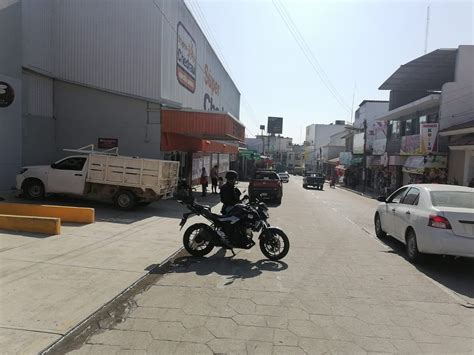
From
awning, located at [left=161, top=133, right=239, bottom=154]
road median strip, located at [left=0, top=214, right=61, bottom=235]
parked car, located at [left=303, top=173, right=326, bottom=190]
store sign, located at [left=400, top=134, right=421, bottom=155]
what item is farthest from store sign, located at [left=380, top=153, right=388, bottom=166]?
road median strip, located at [left=0, top=214, right=61, bottom=235]

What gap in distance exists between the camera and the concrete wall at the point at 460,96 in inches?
1026

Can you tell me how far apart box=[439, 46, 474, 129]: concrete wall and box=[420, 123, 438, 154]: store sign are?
1.68 feet

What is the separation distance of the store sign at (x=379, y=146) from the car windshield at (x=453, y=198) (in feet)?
107

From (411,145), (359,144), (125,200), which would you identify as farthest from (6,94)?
(359,144)

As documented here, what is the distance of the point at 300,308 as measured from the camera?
5543 millimetres

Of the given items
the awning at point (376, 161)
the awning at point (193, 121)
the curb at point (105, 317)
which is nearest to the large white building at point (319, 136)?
the awning at point (376, 161)

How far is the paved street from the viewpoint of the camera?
445cm

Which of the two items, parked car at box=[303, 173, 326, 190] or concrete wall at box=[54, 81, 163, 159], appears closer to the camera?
concrete wall at box=[54, 81, 163, 159]

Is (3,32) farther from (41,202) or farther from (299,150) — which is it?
(299,150)

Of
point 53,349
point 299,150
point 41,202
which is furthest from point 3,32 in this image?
point 299,150

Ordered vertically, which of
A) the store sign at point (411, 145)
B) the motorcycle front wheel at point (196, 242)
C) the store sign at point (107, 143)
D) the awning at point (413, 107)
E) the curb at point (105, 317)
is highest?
the awning at point (413, 107)

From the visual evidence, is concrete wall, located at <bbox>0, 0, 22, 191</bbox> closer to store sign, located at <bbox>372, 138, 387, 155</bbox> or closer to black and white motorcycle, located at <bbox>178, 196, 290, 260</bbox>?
black and white motorcycle, located at <bbox>178, 196, 290, 260</bbox>

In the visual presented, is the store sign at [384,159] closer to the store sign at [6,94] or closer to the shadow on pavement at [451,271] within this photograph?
the shadow on pavement at [451,271]

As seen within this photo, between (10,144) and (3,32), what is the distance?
3838mm
